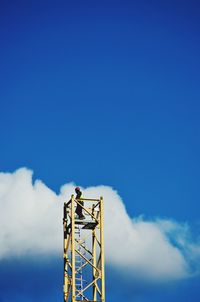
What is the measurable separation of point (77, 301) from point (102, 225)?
14.0 feet

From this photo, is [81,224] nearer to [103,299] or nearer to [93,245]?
[93,245]

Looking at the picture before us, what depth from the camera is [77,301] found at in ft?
104

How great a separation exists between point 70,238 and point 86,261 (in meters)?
1.62

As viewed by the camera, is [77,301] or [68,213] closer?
[77,301]

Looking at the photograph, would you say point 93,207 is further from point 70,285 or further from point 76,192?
point 70,285

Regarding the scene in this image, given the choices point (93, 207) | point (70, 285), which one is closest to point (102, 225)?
point (93, 207)

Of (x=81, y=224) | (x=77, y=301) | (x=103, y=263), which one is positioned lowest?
(x=77, y=301)

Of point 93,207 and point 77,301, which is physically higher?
point 93,207

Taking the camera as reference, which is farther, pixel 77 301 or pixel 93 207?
pixel 93 207

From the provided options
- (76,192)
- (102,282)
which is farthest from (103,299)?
(76,192)

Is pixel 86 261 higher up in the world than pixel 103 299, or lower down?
higher up

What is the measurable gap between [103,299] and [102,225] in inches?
154

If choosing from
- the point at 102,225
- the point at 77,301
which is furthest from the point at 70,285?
the point at 102,225

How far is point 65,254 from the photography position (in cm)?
3384
